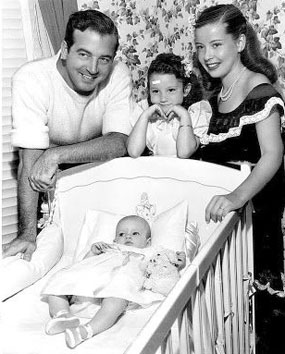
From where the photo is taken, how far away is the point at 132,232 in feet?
5.30

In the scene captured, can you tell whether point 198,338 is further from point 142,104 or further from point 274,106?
point 142,104

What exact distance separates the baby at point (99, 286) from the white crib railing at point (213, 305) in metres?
0.15

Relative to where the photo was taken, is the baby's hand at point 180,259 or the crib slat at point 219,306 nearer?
the crib slat at point 219,306

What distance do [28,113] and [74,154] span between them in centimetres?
19

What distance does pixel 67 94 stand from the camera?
180 centimetres

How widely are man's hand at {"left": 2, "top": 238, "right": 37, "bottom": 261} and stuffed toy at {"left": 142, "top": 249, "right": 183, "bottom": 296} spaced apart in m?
0.34

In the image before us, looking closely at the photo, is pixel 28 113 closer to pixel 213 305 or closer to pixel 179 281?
pixel 213 305

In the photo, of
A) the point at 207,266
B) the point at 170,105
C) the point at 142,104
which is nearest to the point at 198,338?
the point at 207,266

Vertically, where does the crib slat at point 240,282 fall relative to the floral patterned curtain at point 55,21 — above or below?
below

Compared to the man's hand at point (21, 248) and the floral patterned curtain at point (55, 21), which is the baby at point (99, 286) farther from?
the floral patterned curtain at point (55, 21)

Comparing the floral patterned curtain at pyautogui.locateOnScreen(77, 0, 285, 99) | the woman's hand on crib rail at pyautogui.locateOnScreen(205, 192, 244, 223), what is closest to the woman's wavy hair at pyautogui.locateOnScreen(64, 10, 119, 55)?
the floral patterned curtain at pyautogui.locateOnScreen(77, 0, 285, 99)

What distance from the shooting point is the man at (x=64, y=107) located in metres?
1.68

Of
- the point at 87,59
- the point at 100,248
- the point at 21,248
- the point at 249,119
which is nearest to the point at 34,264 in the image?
the point at 21,248

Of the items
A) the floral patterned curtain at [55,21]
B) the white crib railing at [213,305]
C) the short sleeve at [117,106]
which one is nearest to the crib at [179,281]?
the white crib railing at [213,305]
